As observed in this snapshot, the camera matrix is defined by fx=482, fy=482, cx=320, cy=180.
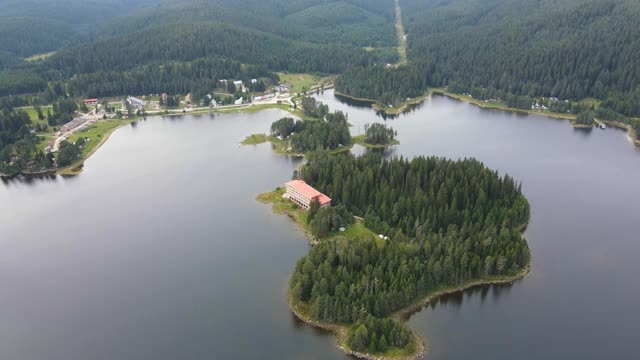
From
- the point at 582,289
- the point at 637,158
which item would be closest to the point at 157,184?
the point at 582,289

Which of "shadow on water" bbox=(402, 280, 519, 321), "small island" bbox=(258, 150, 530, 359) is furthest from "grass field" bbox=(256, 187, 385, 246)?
"shadow on water" bbox=(402, 280, 519, 321)

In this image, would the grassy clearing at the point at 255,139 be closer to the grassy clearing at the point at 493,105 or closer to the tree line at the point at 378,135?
the tree line at the point at 378,135

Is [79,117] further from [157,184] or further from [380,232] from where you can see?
[380,232]

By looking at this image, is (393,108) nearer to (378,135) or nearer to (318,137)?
(378,135)

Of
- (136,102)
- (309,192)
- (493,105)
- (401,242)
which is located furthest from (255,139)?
(493,105)

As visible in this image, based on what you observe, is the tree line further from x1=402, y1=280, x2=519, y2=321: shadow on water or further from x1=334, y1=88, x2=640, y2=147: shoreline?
x1=402, y1=280, x2=519, y2=321: shadow on water

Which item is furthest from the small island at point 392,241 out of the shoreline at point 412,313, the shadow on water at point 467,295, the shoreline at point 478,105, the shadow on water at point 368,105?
the shoreline at point 478,105

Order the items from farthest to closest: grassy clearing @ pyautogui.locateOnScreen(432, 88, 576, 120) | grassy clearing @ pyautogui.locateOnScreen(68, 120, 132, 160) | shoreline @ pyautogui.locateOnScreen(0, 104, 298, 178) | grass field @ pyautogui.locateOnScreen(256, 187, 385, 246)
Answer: grassy clearing @ pyautogui.locateOnScreen(432, 88, 576, 120), grassy clearing @ pyautogui.locateOnScreen(68, 120, 132, 160), shoreline @ pyautogui.locateOnScreen(0, 104, 298, 178), grass field @ pyautogui.locateOnScreen(256, 187, 385, 246)
